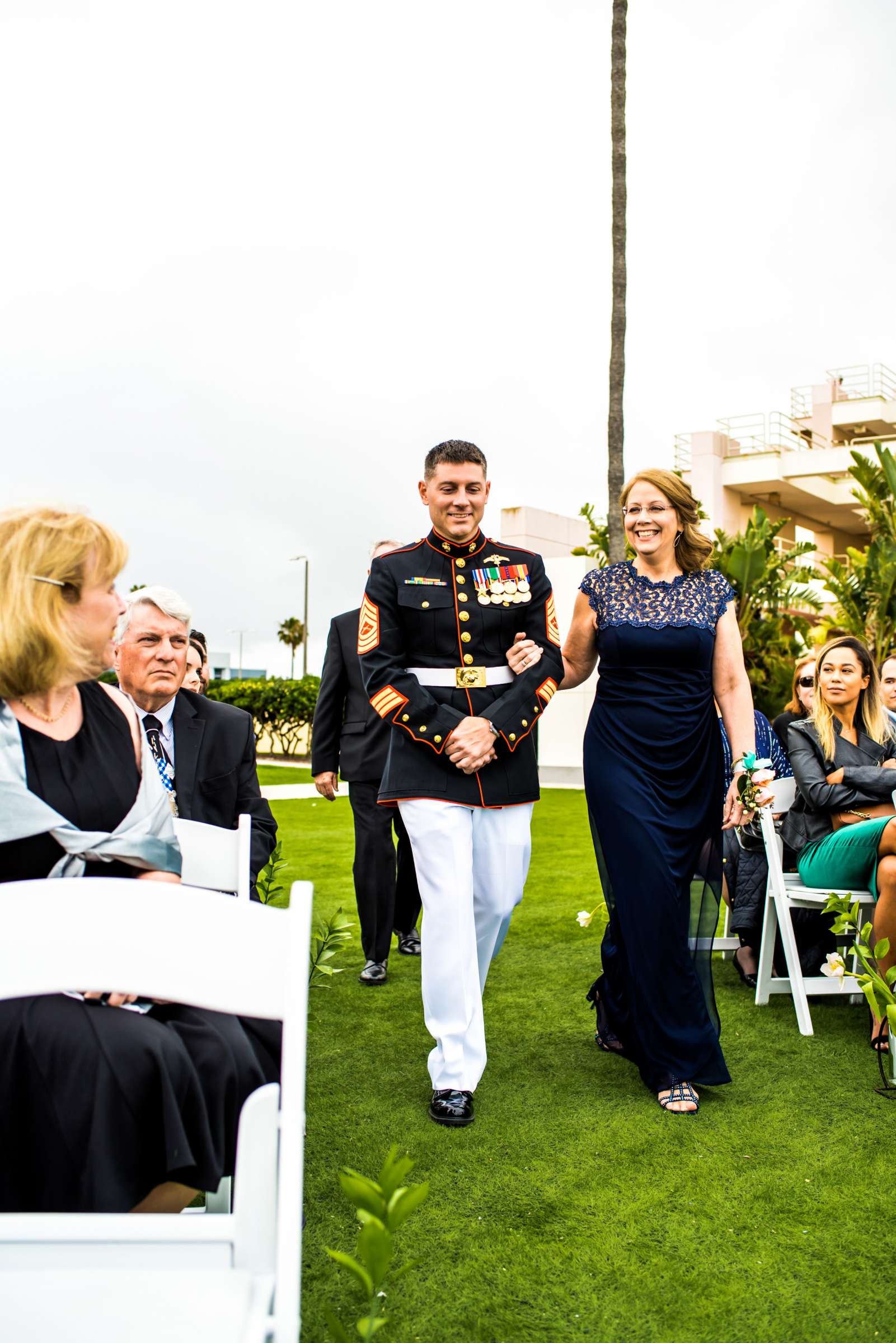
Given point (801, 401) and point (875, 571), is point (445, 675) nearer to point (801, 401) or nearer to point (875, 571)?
point (875, 571)

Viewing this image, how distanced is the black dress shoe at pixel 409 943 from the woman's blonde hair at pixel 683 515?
2936mm

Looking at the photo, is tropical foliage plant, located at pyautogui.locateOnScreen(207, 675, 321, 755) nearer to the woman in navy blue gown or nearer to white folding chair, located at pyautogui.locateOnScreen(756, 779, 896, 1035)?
white folding chair, located at pyautogui.locateOnScreen(756, 779, 896, 1035)

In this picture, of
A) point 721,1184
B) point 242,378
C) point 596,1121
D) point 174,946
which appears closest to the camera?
point 174,946

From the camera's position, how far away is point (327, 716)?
574cm

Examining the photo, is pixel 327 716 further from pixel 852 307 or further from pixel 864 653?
pixel 852 307

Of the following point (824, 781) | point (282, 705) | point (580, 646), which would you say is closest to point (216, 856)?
point (580, 646)

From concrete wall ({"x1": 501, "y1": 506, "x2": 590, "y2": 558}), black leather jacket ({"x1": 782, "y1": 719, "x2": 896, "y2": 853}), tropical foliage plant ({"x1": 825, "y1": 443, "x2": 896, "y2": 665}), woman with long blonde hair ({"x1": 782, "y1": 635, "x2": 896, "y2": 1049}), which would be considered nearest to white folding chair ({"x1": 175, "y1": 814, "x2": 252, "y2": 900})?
woman with long blonde hair ({"x1": 782, "y1": 635, "x2": 896, "y2": 1049})

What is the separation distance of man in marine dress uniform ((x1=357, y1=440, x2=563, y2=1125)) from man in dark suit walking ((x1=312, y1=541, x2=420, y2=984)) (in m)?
1.43

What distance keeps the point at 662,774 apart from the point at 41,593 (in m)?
2.46

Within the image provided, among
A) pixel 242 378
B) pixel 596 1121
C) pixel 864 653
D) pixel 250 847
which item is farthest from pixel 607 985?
pixel 242 378

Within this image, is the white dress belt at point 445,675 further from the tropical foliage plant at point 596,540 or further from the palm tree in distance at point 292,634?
the palm tree in distance at point 292,634

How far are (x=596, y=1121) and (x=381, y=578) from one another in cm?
194

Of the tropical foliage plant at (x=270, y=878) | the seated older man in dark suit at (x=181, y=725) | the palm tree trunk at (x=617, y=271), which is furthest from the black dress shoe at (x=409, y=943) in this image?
the palm tree trunk at (x=617, y=271)
